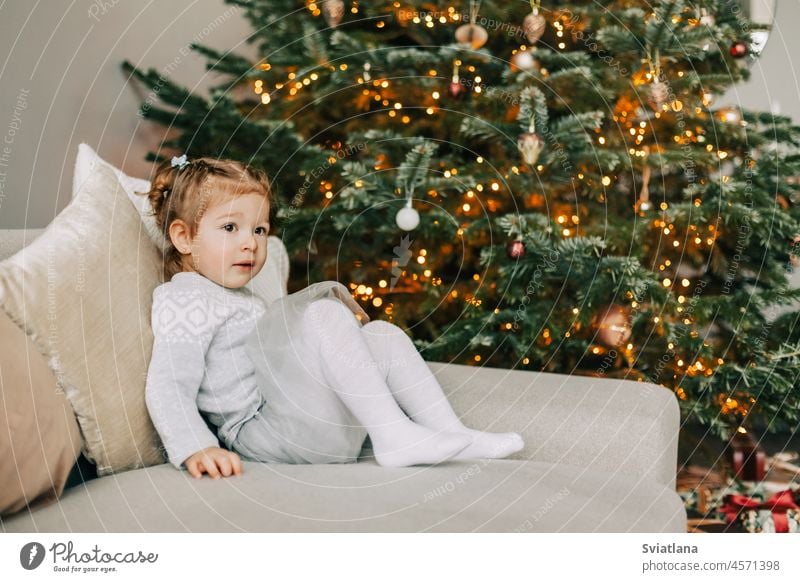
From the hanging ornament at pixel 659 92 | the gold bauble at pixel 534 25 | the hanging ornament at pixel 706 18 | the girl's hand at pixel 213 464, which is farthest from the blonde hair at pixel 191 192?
the hanging ornament at pixel 706 18

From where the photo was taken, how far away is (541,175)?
1.55 metres

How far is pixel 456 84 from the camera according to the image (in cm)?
143

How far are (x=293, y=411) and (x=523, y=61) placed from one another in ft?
2.86

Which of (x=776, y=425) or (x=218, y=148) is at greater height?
(x=218, y=148)

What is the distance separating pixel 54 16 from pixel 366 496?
0.99 metres

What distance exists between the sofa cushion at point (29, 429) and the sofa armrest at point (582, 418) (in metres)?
0.55

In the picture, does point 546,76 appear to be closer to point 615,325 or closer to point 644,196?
point 644,196

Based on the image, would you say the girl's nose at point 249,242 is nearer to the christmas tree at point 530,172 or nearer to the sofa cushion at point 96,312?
the sofa cushion at point 96,312

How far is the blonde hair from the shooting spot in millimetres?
1032

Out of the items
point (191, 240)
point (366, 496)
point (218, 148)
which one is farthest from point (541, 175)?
point (366, 496)

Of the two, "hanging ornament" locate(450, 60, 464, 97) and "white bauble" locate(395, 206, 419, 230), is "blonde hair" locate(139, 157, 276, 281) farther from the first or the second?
"hanging ornament" locate(450, 60, 464, 97)

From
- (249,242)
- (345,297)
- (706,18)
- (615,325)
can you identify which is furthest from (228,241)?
(706,18)
